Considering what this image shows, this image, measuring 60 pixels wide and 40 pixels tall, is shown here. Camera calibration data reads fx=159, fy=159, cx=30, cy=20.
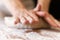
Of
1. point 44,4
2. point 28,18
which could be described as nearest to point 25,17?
point 28,18

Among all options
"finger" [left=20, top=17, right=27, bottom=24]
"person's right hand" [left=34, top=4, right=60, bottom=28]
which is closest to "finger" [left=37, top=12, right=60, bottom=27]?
"person's right hand" [left=34, top=4, right=60, bottom=28]

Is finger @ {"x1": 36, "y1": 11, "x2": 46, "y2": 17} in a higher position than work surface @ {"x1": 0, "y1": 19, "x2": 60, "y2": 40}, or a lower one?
higher

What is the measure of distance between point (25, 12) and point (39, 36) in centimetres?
18

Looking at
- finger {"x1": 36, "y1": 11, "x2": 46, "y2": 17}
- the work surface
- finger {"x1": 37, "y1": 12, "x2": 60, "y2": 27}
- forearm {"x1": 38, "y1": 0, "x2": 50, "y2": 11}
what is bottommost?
the work surface

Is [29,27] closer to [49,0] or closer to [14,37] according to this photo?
[14,37]

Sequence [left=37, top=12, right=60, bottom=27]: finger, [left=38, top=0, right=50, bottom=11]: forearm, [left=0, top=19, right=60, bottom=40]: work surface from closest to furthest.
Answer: [left=0, top=19, right=60, bottom=40]: work surface < [left=37, top=12, right=60, bottom=27]: finger < [left=38, top=0, right=50, bottom=11]: forearm

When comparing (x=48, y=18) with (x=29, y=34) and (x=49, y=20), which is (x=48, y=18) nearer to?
(x=49, y=20)

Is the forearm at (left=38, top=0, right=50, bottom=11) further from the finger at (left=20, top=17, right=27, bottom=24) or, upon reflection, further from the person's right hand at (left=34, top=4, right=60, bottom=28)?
the finger at (left=20, top=17, right=27, bottom=24)

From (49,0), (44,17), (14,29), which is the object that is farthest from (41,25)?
(49,0)

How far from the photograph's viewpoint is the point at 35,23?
0.82 m

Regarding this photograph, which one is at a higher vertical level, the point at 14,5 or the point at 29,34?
the point at 14,5

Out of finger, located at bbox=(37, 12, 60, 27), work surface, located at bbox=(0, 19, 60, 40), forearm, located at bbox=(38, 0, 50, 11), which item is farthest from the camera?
forearm, located at bbox=(38, 0, 50, 11)

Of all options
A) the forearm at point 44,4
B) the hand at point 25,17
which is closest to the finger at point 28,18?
the hand at point 25,17

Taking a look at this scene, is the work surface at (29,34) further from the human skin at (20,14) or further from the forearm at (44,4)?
the forearm at (44,4)
